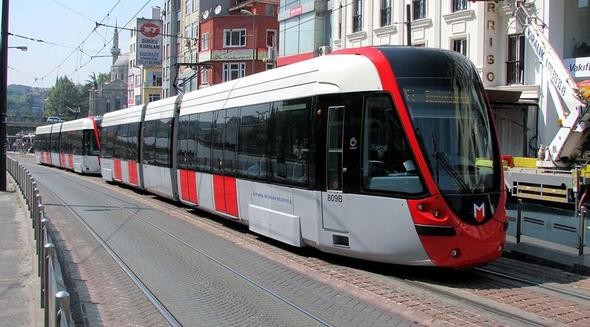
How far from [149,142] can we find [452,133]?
13.2 m

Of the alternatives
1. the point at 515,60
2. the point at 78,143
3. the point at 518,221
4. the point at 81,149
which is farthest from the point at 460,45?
the point at 78,143

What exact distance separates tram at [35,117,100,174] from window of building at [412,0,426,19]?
17.4 meters

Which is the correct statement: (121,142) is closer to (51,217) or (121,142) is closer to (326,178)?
(51,217)

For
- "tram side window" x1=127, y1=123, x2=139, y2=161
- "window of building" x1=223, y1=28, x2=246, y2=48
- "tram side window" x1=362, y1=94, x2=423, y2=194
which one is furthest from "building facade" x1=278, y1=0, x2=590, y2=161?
"window of building" x1=223, y1=28, x2=246, y2=48

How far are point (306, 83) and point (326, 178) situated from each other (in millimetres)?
1629

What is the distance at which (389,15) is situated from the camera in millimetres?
Result: 28812

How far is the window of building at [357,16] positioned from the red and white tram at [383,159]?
68.8 feet

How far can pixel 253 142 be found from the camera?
38.0ft

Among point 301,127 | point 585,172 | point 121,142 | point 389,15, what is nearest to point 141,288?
point 301,127

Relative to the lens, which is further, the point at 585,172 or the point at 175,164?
the point at 175,164

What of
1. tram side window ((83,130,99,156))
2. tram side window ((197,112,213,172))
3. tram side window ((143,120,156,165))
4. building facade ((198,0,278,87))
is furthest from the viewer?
building facade ((198,0,278,87))

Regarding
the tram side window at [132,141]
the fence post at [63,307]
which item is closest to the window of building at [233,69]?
the tram side window at [132,141]

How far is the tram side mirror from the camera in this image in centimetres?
816

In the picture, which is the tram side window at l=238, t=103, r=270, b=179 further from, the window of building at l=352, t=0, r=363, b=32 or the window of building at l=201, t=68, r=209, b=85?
the window of building at l=201, t=68, r=209, b=85
